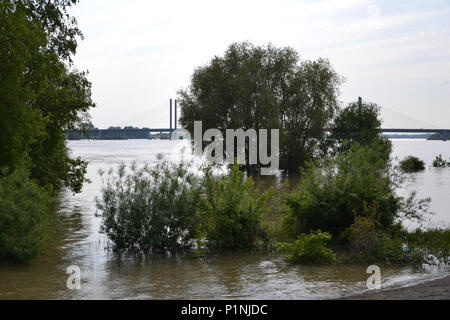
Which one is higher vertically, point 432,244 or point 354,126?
point 354,126

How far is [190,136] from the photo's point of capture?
4631cm

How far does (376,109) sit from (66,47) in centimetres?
3531

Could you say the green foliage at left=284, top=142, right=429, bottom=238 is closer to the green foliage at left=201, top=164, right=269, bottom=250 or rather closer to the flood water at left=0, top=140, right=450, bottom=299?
the green foliage at left=201, top=164, right=269, bottom=250

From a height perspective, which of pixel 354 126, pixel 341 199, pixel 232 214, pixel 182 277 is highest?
pixel 354 126

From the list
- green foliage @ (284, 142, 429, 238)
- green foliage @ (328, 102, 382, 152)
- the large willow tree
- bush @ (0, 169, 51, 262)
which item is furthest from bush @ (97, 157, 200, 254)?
green foliage @ (328, 102, 382, 152)

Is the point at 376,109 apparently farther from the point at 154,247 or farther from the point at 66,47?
the point at 154,247

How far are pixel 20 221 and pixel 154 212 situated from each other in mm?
2919

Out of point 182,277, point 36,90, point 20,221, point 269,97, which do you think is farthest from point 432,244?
point 269,97

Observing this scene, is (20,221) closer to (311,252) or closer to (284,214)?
(311,252)

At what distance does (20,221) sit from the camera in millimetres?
11266

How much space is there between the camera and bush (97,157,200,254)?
42.5 ft

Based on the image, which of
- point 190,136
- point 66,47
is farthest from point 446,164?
point 66,47

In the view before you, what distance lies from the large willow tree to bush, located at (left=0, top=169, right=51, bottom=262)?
32.0 m

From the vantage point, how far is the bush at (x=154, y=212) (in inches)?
510
